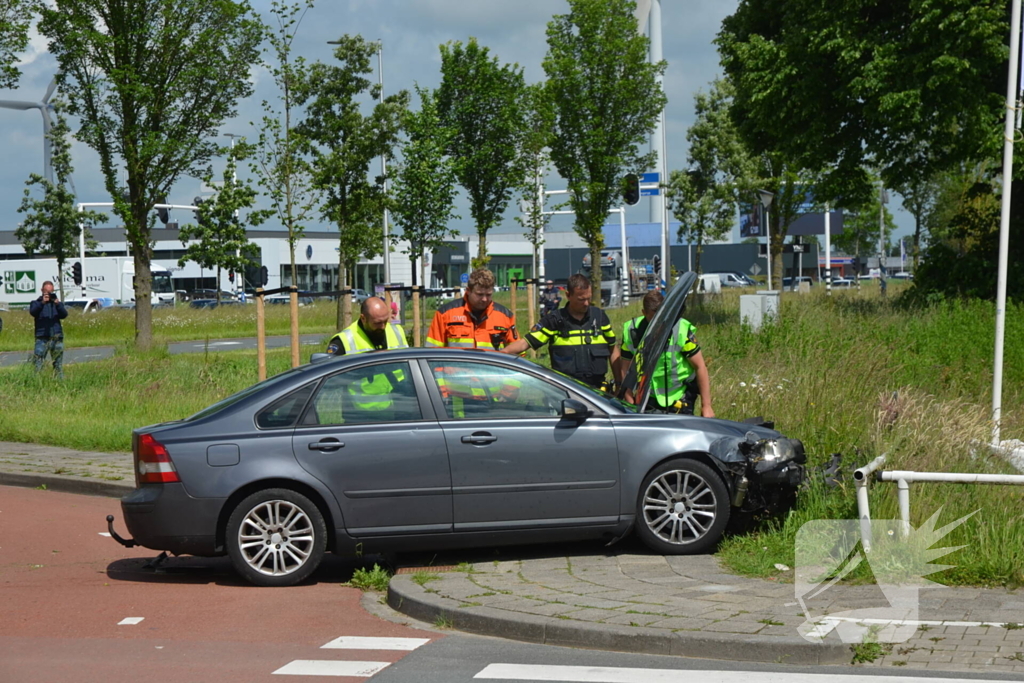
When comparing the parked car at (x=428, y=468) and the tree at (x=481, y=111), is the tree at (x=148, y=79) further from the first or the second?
the parked car at (x=428, y=468)

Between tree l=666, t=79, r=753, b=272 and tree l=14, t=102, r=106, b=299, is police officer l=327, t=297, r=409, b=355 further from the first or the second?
tree l=14, t=102, r=106, b=299

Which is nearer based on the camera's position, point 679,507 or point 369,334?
point 679,507

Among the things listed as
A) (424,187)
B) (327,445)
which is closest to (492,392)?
(327,445)

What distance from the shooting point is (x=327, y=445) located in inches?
293

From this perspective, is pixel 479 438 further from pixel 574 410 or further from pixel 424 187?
pixel 424 187

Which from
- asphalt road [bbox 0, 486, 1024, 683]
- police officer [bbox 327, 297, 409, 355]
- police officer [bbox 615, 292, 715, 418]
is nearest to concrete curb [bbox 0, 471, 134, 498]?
asphalt road [bbox 0, 486, 1024, 683]

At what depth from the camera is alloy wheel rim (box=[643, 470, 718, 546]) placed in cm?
764

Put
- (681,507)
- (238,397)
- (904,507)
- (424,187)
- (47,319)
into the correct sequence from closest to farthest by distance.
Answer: (904,507) < (681,507) < (238,397) < (47,319) < (424,187)

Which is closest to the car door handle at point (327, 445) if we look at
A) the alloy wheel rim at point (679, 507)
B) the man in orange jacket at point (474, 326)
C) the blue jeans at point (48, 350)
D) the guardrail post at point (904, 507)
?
the alloy wheel rim at point (679, 507)

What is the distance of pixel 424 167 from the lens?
89.6ft

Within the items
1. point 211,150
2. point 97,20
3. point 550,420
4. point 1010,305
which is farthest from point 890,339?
point 97,20

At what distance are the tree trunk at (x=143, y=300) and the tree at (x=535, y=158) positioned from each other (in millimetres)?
10155

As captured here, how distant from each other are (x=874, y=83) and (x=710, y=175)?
26032 mm

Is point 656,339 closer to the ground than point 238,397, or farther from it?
farther from it
